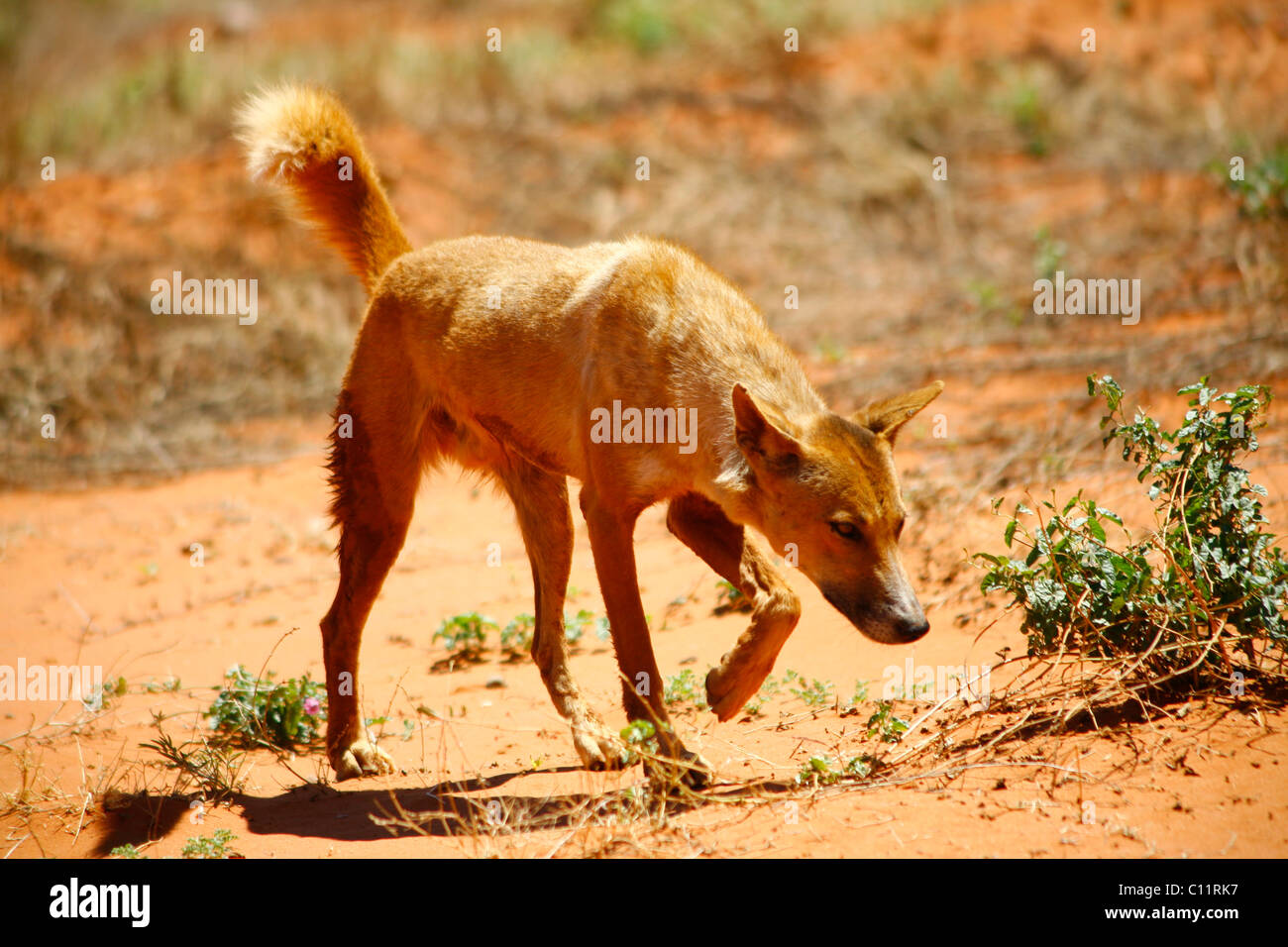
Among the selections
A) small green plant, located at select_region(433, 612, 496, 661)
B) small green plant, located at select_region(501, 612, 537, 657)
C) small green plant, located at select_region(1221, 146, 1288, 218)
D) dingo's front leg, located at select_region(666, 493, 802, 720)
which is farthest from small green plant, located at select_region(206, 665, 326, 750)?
small green plant, located at select_region(1221, 146, 1288, 218)

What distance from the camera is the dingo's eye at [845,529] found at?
441cm

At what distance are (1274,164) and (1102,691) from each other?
25.8 ft

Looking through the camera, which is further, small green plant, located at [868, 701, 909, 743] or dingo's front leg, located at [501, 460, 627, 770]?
dingo's front leg, located at [501, 460, 627, 770]

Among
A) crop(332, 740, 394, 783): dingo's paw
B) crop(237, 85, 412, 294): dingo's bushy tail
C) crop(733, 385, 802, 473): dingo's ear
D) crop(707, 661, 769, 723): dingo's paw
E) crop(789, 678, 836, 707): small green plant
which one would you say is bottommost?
crop(332, 740, 394, 783): dingo's paw

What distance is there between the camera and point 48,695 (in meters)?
6.65

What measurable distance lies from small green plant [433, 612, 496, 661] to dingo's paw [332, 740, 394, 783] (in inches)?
48.3

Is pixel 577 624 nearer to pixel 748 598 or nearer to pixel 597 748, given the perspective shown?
pixel 597 748

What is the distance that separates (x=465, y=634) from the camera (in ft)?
22.5

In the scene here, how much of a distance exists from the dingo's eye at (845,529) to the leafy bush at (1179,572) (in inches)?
32.4

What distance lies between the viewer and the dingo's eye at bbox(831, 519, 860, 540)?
4.41 metres

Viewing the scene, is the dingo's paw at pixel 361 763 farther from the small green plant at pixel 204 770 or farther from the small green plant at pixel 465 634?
the small green plant at pixel 465 634

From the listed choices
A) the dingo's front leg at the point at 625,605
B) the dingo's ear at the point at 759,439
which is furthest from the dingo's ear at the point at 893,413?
the dingo's front leg at the point at 625,605

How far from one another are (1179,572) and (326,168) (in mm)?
4380

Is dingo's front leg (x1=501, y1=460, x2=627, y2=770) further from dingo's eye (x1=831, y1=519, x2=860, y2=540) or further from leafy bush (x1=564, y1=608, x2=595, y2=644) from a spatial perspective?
dingo's eye (x1=831, y1=519, x2=860, y2=540)
